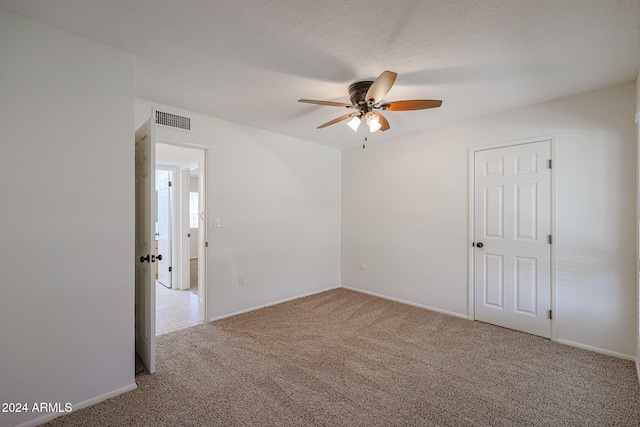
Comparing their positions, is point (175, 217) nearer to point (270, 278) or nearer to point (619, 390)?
point (270, 278)

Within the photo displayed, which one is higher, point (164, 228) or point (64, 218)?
point (64, 218)

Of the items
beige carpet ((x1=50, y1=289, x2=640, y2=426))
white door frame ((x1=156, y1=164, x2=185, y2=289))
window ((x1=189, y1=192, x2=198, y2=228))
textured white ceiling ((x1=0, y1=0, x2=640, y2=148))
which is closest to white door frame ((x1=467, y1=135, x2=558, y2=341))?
beige carpet ((x1=50, y1=289, x2=640, y2=426))

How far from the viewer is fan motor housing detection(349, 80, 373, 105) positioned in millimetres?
2443

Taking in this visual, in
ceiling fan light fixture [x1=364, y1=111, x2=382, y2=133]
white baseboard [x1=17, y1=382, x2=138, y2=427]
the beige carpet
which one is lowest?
the beige carpet

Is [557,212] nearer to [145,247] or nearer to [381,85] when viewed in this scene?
[381,85]

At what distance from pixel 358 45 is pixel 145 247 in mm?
2298

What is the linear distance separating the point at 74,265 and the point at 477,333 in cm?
367

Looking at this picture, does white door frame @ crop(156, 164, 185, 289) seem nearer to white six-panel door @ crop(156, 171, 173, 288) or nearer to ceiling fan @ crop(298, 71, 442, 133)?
white six-panel door @ crop(156, 171, 173, 288)

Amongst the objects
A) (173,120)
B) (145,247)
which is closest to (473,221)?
(145,247)

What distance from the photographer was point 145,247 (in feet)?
7.91

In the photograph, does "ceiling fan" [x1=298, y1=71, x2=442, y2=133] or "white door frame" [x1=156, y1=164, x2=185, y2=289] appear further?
"white door frame" [x1=156, y1=164, x2=185, y2=289]

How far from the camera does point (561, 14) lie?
65.3 inches

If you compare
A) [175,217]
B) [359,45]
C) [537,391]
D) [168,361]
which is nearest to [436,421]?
[537,391]

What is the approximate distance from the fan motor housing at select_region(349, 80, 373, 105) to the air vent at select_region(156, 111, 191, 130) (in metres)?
1.88
